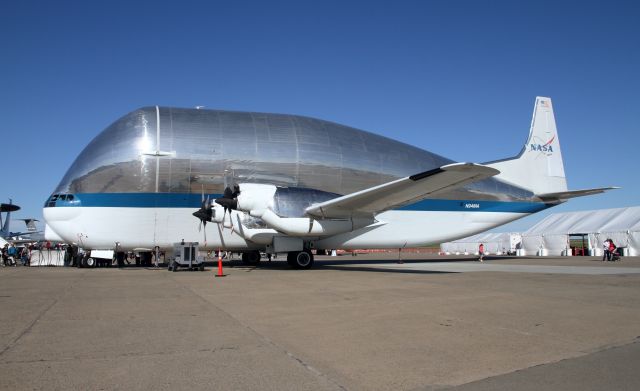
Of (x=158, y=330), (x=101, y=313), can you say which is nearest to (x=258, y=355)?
(x=158, y=330)

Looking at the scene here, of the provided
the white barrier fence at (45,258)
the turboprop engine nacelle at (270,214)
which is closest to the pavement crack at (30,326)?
the turboprop engine nacelle at (270,214)

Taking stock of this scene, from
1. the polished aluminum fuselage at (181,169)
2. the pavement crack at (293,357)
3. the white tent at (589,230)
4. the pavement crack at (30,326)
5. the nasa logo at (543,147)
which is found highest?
the nasa logo at (543,147)

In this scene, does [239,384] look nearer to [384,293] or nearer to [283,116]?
[384,293]

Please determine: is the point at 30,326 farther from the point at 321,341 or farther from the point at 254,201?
the point at 254,201

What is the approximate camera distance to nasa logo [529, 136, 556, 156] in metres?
27.1

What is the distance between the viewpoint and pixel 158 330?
6.11 m

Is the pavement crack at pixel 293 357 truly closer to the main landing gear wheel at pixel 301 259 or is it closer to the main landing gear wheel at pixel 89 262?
the main landing gear wheel at pixel 301 259

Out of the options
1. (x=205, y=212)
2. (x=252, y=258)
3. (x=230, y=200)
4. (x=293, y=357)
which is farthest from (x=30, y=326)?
(x=252, y=258)

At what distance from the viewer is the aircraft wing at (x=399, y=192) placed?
567 inches

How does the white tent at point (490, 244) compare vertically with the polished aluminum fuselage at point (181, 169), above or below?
below

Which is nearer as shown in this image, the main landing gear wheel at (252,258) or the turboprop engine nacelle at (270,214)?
the turboprop engine nacelle at (270,214)

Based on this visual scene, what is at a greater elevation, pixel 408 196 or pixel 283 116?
pixel 283 116

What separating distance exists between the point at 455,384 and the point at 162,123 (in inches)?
741

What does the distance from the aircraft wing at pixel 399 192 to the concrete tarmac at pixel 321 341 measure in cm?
505
